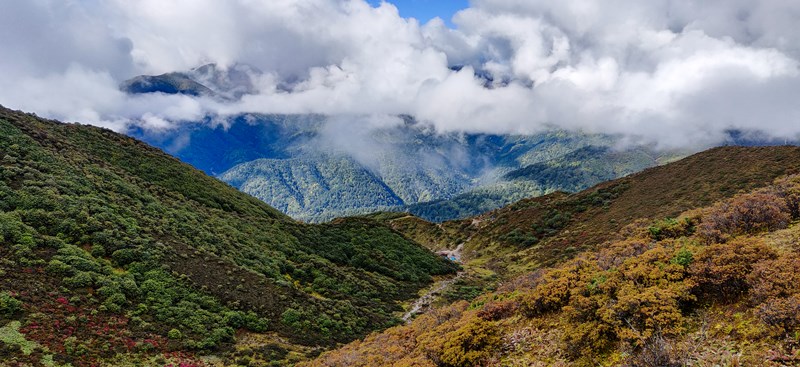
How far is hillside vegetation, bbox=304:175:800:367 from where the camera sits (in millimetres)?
10617

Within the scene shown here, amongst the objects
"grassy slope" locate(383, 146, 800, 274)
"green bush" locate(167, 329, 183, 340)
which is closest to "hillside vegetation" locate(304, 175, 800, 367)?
"green bush" locate(167, 329, 183, 340)

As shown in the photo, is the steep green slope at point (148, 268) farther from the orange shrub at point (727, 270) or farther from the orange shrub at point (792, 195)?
the orange shrub at point (792, 195)

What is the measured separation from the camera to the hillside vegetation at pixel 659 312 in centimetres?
1062

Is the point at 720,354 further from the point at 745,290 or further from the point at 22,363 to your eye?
the point at 22,363

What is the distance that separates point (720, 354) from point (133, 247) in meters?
56.4

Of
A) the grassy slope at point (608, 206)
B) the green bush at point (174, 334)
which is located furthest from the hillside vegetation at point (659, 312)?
the grassy slope at point (608, 206)

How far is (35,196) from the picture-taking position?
48719mm

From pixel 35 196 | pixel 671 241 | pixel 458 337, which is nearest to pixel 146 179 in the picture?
pixel 35 196

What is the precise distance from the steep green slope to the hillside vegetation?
939 inches

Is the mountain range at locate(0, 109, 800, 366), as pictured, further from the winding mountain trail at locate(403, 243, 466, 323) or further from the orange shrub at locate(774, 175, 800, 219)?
the winding mountain trail at locate(403, 243, 466, 323)

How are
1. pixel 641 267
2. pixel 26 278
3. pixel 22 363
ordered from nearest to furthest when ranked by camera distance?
pixel 641 267 < pixel 22 363 < pixel 26 278

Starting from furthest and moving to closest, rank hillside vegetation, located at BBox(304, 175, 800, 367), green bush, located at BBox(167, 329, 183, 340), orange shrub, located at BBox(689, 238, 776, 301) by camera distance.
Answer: green bush, located at BBox(167, 329, 183, 340)
orange shrub, located at BBox(689, 238, 776, 301)
hillside vegetation, located at BBox(304, 175, 800, 367)

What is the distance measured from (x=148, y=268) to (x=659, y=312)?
2028 inches

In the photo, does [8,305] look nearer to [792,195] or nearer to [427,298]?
[792,195]
